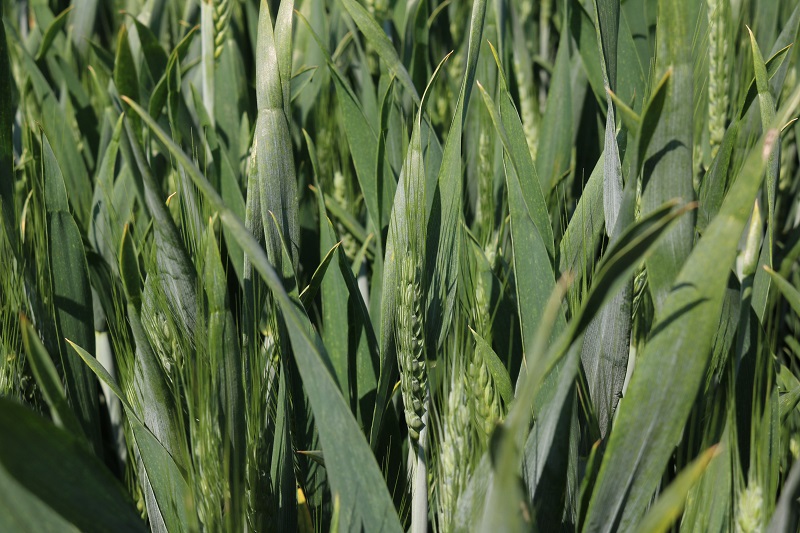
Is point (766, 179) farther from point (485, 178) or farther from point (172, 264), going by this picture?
point (172, 264)

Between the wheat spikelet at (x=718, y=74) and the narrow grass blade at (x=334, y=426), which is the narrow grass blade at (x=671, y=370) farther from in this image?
the wheat spikelet at (x=718, y=74)

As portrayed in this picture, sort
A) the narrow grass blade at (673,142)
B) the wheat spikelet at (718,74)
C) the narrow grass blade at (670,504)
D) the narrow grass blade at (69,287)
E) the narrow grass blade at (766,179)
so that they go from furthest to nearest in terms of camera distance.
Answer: the wheat spikelet at (718,74) → the narrow grass blade at (69,287) → the narrow grass blade at (766,179) → the narrow grass blade at (673,142) → the narrow grass blade at (670,504)

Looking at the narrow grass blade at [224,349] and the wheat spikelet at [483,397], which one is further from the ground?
the narrow grass blade at [224,349]

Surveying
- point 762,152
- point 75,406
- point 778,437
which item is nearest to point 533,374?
point 762,152

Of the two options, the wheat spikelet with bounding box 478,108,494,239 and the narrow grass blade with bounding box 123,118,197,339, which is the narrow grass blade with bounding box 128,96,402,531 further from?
the wheat spikelet with bounding box 478,108,494,239

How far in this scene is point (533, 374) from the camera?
278mm

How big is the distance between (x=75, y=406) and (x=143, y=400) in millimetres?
124

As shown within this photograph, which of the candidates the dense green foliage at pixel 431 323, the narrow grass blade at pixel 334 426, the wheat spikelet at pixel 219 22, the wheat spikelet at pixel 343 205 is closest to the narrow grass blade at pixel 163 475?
the dense green foliage at pixel 431 323

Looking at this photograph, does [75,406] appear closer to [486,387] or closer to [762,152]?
[486,387]

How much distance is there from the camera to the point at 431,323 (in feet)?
1.74

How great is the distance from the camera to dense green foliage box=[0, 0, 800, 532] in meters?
0.37

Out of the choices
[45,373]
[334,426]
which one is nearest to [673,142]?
[334,426]

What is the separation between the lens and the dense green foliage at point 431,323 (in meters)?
0.37

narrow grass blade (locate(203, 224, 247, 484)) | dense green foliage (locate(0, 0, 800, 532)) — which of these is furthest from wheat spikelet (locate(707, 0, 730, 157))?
narrow grass blade (locate(203, 224, 247, 484))
